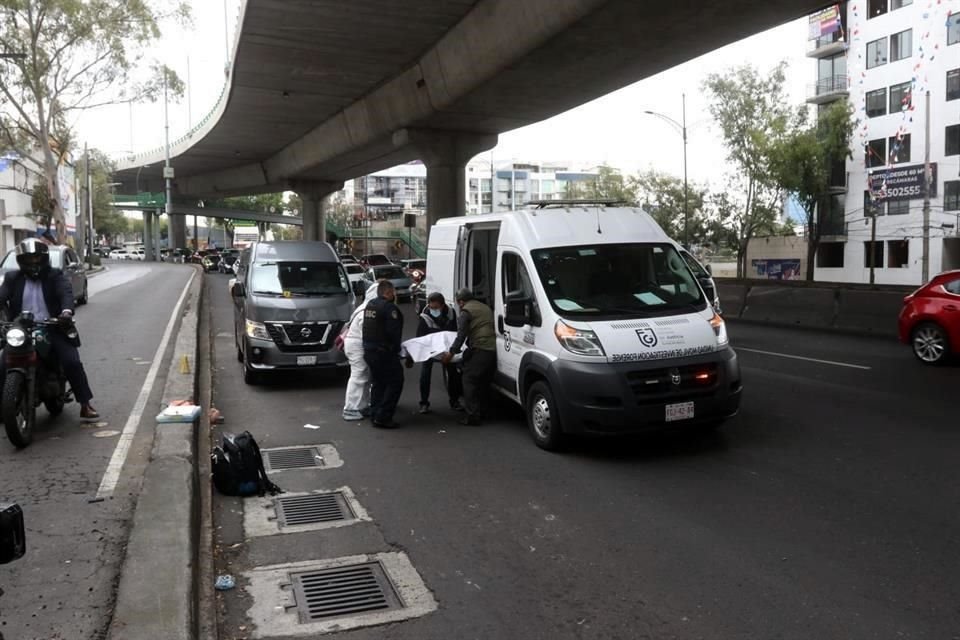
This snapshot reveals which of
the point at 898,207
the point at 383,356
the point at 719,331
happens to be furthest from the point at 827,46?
the point at 383,356

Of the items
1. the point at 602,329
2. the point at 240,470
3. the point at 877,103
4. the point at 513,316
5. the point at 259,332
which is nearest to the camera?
the point at 240,470

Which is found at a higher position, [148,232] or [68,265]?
[148,232]

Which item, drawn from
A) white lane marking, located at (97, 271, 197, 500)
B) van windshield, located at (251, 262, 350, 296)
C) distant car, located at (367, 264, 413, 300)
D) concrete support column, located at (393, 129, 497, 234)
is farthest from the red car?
distant car, located at (367, 264, 413, 300)

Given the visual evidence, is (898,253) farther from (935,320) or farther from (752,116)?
(935,320)

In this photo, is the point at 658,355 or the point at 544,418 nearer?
the point at 658,355

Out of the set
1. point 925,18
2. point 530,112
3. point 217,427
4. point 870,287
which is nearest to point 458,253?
point 217,427

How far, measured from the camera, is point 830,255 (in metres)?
53.3

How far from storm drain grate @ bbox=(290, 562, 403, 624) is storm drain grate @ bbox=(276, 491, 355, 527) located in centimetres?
98

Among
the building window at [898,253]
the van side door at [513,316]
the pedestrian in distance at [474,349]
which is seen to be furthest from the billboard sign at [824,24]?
the pedestrian in distance at [474,349]

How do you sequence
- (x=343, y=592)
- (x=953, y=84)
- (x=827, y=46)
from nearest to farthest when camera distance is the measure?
(x=343, y=592) < (x=953, y=84) < (x=827, y=46)

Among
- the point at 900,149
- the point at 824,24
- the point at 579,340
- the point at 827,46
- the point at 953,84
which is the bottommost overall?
the point at 579,340

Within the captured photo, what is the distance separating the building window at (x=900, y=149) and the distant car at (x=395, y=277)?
31.7m

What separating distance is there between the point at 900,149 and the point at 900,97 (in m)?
3.01

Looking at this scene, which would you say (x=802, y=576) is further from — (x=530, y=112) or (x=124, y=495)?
(x=530, y=112)
